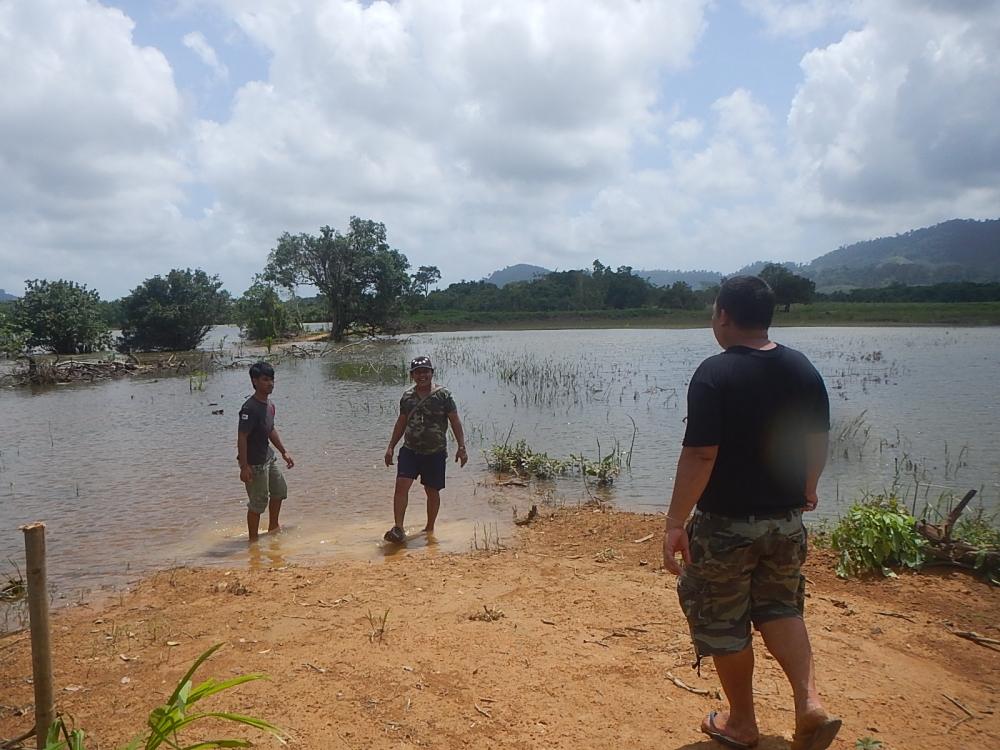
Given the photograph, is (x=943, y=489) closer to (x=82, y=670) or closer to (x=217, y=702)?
(x=217, y=702)

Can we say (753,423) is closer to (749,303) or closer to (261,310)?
(749,303)

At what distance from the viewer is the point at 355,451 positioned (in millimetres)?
11680

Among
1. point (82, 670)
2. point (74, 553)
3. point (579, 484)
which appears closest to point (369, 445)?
point (579, 484)

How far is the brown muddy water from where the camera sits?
7.20 meters

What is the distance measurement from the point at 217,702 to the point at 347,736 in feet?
2.49

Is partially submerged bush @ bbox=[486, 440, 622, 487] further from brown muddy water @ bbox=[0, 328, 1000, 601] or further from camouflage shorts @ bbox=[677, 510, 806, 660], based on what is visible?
camouflage shorts @ bbox=[677, 510, 806, 660]

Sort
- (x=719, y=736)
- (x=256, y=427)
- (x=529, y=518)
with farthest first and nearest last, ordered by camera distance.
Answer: (x=529, y=518)
(x=256, y=427)
(x=719, y=736)

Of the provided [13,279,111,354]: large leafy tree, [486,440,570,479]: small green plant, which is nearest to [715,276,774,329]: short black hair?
[486,440,570,479]: small green plant

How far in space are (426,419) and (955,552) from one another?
4530 mm

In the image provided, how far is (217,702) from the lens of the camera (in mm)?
3285

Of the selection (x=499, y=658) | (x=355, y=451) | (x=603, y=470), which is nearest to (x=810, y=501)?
(x=499, y=658)

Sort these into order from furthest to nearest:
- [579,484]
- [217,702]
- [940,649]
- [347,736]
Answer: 1. [579,484]
2. [940,649]
3. [217,702]
4. [347,736]

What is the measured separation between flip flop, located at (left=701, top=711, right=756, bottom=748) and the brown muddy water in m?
3.78

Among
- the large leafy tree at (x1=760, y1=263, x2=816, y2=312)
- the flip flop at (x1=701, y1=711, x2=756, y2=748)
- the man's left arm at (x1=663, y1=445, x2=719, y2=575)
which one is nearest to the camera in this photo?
the man's left arm at (x1=663, y1=445, x2=719, y2=575)
